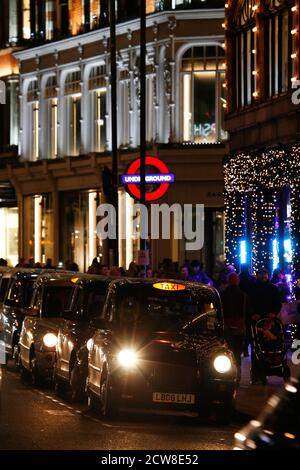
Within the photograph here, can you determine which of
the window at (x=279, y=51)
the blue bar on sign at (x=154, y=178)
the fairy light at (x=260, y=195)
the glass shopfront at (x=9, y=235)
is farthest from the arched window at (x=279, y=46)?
the glass shopfront at (x=9, y=235)

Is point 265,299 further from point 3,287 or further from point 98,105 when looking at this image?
point 98,105

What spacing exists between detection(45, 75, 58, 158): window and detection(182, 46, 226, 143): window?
9.58 meters

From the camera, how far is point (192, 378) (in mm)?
16797

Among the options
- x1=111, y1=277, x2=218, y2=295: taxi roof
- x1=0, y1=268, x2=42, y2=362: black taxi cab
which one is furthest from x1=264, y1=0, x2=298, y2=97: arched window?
x1=111, y1=277, x2=218, y2=295: taxi roof

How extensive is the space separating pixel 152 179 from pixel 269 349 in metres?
9.23

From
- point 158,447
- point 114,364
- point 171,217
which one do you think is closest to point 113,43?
point 171,217

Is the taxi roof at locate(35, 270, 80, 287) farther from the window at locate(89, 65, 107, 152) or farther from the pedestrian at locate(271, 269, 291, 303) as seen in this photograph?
the window at locate(89, 65, 107, 152)

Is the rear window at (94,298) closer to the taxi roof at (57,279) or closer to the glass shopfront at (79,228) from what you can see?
the taxi roof at (57,279)

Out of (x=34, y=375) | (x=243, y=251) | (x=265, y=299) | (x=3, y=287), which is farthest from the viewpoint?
(x=243, y=251)

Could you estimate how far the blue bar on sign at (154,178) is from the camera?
95.2ft

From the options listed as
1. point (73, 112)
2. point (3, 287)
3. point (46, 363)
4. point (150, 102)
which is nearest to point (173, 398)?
point (46, 363)

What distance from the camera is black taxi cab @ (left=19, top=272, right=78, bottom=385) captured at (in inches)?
852

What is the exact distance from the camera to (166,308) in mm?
18000
